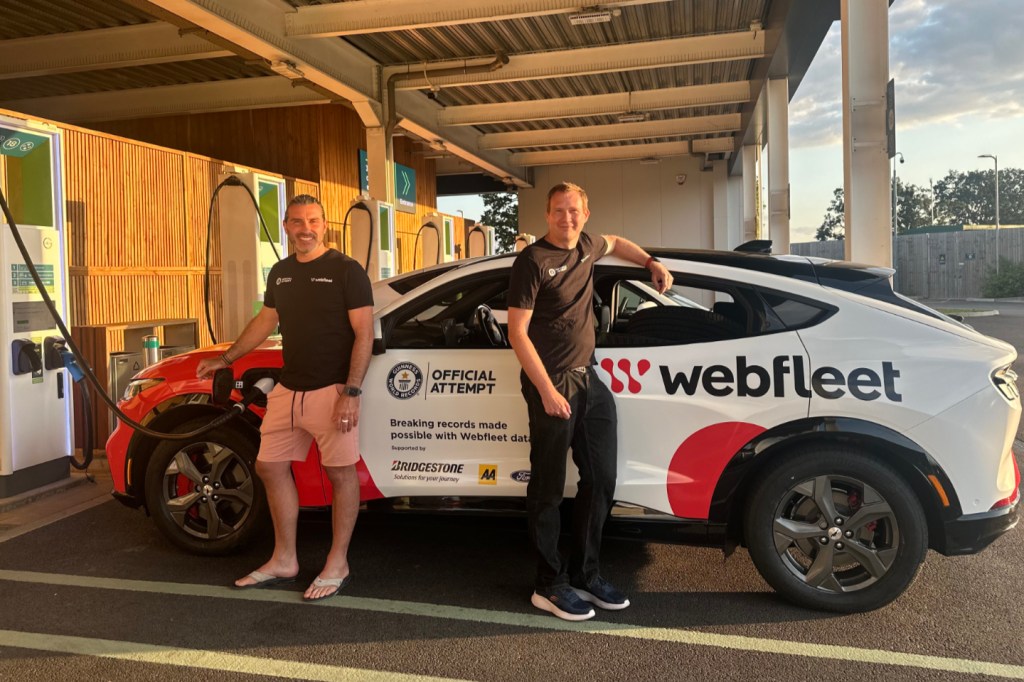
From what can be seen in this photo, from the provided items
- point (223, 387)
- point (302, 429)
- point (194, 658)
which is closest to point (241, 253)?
point (223, 387)

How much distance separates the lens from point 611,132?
57.5 feet

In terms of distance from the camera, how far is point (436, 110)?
14555 millimetres

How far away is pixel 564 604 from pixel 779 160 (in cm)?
1032

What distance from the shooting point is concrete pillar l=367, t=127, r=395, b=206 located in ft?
39.1

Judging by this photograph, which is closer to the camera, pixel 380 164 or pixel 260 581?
pixel 260 581

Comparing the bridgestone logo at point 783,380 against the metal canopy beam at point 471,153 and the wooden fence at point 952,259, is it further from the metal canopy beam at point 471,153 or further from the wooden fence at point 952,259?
the wooden fence at point 952,259

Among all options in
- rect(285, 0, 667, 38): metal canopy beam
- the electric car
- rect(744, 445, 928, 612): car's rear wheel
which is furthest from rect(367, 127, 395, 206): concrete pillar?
rect(744, 445, 928, 612): car's rear wheel

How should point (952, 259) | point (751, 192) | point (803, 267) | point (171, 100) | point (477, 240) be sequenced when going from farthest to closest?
point (952, 259), point (751, 192), point (477, 240), point (171, 100), point (803, 267)

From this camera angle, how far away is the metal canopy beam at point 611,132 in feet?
54.5

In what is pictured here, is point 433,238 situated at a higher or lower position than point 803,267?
higher

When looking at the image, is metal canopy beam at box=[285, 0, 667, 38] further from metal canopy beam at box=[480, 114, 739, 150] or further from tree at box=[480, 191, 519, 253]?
tree at box=[480, 191, 519, 253]

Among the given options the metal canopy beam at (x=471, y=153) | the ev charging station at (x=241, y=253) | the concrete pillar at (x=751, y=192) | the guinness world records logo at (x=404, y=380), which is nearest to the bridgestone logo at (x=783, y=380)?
the guinness world records logo at (x=404, y=380)

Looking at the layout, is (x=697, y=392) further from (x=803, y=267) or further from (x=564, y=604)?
(x=564, y=604)

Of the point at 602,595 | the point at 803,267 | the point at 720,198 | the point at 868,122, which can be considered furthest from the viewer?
the point at 720,198
